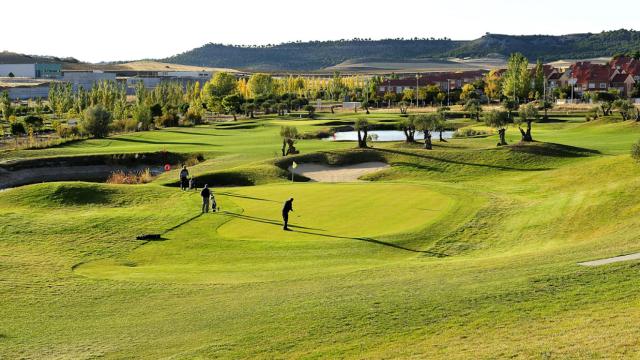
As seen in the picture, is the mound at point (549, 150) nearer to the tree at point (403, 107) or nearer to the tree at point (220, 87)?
the tree at point (403, 107)

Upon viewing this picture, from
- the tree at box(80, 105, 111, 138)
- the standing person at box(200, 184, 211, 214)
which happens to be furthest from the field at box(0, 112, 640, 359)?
the tree at box(80, 105, 111, 138)

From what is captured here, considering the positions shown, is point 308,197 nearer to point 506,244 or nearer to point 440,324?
point 506,244

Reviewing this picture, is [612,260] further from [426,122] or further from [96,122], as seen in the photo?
[96,122]

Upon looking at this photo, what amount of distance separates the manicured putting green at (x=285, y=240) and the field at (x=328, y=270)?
0.37ft

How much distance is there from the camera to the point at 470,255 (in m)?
27.2

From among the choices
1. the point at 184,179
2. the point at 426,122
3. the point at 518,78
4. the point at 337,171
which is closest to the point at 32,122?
the point at 426,122

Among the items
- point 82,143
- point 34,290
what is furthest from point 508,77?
point 34,290

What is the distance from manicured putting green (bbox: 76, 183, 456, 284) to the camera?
24.8 metres

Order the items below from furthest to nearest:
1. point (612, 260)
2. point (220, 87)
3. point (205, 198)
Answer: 1. point (220, 87)
2. point (205, 198)
3. point (612, 260)

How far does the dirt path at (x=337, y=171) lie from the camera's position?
52.5 metres

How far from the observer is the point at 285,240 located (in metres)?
29.0

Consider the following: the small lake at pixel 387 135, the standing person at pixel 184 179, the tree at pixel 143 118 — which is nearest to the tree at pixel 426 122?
the small lake at pixel 387 135

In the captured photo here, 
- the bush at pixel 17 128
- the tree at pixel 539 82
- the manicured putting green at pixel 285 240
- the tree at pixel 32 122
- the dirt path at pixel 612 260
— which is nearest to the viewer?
the dirt path at pixel 612 260

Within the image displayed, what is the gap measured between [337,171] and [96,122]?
42113mm
